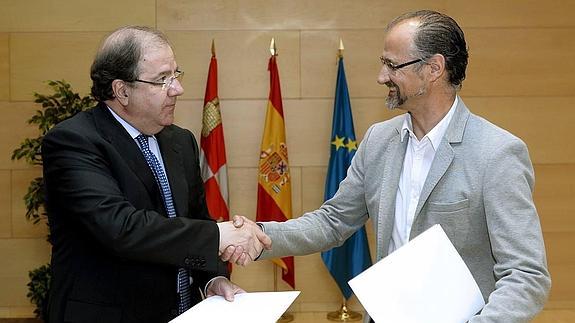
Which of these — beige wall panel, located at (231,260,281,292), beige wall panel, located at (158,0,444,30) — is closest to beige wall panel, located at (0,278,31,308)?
beige wall panel, located at (231,260,281,292)

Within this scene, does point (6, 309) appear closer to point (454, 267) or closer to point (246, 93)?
point (246, 93)

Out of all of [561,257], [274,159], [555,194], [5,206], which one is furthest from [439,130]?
[5,206]

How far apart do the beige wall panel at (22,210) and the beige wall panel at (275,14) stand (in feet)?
5.01

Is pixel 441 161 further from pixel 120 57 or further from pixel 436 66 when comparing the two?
pixel 120 57

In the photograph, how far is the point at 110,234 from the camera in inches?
97.1

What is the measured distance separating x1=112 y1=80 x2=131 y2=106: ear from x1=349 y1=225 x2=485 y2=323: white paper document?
1010 millimetres

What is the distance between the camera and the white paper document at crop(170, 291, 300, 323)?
94.8 inches

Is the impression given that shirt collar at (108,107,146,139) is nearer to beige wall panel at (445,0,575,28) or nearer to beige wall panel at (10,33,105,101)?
beige wall panel at (10,33,105,101)

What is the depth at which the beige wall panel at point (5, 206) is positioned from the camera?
250 inches

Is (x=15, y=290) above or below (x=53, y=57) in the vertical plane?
below

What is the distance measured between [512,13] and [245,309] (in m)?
4.49

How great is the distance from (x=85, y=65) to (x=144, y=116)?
12.2 feet

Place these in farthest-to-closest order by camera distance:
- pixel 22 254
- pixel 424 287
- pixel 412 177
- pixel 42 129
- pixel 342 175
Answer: pixel 22 254
pixel 342 175
pixel 42 129
pixel 412 177
pixel 424 287

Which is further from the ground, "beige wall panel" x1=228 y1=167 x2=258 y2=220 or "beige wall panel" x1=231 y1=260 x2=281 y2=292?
"beige wall panel" x1=228 y1=167 x2=258 y2=220
